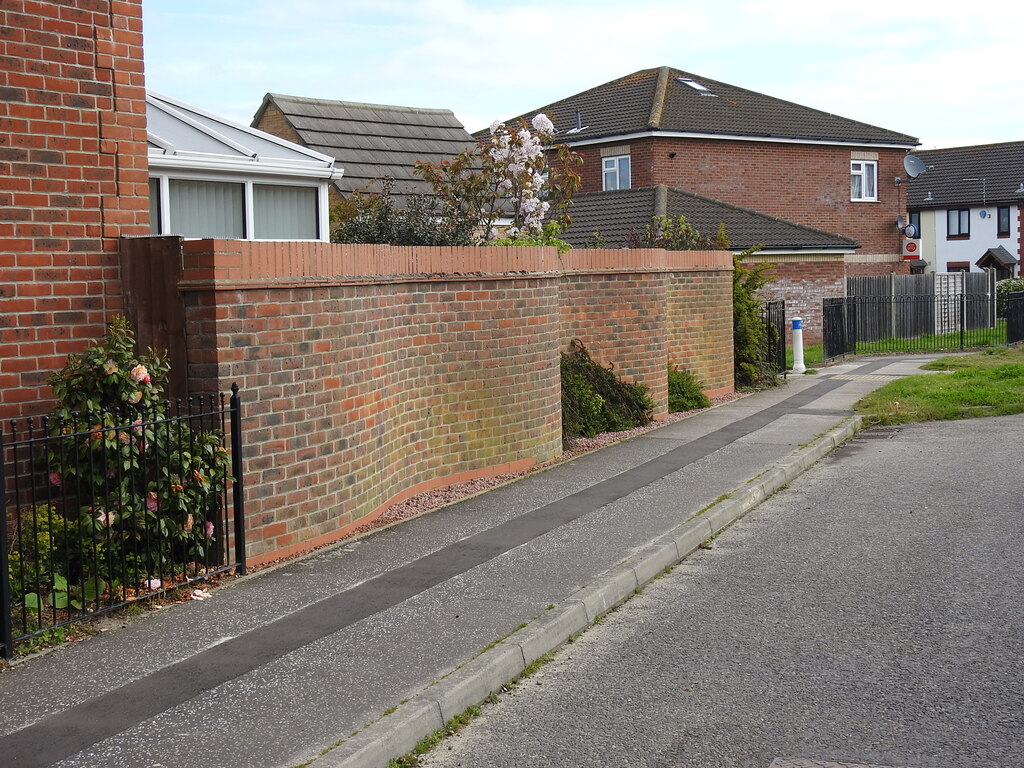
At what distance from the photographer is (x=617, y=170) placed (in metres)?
34.7

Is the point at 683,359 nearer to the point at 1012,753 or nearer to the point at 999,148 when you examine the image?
the point at 1012,753

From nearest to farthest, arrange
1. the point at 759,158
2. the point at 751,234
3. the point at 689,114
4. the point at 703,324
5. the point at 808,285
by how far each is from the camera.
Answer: the point at 703,324 < the point at 751,234 < the point at 808,285 < the point at 689,114 < the point at 759,158

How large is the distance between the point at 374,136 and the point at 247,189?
34.2 ft

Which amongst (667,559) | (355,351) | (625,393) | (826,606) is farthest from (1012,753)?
(625,393)

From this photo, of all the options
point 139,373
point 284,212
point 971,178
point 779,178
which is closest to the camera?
point 139,373

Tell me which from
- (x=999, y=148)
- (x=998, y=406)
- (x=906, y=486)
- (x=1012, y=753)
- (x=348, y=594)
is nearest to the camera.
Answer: (x=1012, y=753)

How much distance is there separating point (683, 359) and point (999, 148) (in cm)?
5288

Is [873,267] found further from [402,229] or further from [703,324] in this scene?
[402,229]

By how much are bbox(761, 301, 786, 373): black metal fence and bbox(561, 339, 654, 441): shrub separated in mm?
7342

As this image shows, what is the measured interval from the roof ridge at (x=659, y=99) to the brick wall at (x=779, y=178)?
1.73 ft

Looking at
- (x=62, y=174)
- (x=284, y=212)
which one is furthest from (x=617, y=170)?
(x=62, y=174)

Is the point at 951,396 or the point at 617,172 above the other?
the point at 617,172

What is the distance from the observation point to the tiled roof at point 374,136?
2281 centimetres

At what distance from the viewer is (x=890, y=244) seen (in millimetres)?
39531
